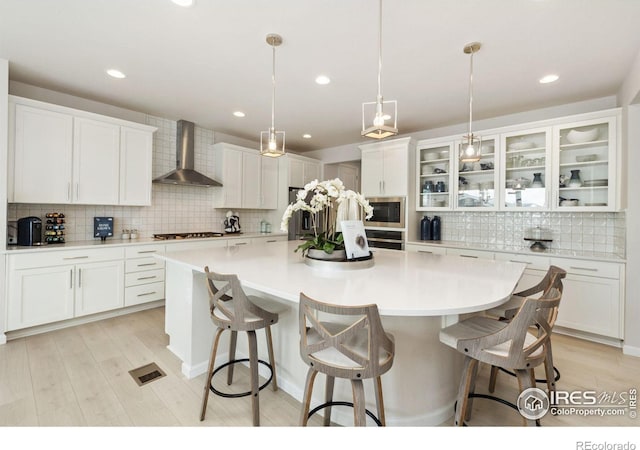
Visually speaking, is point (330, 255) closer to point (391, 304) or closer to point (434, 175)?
point (391, 304)

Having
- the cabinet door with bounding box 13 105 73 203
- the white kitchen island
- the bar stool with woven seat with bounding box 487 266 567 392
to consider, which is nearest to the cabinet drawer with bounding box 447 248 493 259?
the white kitchen island

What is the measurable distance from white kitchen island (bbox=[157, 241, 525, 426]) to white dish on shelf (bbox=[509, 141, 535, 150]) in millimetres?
2083

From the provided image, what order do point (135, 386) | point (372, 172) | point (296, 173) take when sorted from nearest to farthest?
point (135, 386)
point (372, 172)
point (296, 173)

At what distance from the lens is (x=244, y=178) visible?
503 centimetres

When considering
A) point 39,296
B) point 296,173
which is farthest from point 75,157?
point 296,173

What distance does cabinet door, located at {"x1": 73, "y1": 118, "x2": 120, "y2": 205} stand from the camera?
329 centimetres

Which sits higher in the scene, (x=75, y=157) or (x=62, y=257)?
(x=75, y=157)

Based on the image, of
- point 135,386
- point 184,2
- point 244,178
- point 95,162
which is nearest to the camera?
point 184,2

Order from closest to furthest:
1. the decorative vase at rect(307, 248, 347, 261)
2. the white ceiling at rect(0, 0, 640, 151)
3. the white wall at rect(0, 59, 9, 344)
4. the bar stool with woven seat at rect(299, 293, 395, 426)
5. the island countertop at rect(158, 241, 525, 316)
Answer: the bar stool with woven seat at rect(299, 293, 395, 426), the island countertop at rect(158, 241, 525, 316), the white ceiling at rect(0, 0, 640, 151), the decorative vase at rect(307, 248, 347, 261), the white wall at rect(0, 59, 9, 344)

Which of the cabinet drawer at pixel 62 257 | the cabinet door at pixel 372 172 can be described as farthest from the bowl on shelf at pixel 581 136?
the cabinet drawer at pixel 62 257

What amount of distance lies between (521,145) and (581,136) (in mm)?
555

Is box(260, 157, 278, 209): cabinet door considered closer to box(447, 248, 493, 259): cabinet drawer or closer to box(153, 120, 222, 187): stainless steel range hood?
box(153, 120, 222, 187): stainless steel range hood

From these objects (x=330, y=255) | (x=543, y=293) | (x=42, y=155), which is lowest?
(x=543, y=293)

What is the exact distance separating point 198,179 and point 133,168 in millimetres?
822
